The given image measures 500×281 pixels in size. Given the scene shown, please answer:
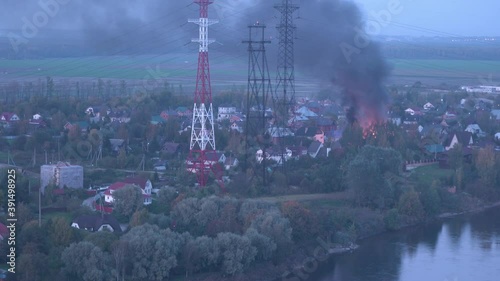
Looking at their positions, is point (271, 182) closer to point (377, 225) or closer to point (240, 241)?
point (377, 225)

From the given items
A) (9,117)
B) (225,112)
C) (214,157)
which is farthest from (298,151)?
(9,117)

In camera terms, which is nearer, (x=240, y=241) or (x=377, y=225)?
(x=240, y=241)

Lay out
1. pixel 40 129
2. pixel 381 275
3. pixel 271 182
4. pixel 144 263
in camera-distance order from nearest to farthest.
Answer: pixel 144 263
pixel 381 275
pixel 271 182
pixel 40 129

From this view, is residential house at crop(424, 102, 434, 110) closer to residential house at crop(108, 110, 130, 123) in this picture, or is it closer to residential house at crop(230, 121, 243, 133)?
residential house at crop(230, 121, 243, 133)

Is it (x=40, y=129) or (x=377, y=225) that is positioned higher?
(x=40, y=129)

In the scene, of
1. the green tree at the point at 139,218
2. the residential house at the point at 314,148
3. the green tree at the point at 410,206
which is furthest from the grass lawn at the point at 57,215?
the residential house at the point at 314,148

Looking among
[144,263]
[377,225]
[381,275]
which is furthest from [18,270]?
[377,225]

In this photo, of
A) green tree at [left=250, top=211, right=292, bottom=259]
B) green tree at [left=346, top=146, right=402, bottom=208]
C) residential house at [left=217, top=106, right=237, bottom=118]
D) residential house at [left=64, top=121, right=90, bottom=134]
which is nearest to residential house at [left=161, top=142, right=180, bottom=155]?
residential house at [left=64, top=121, right=90, bottom=134]
